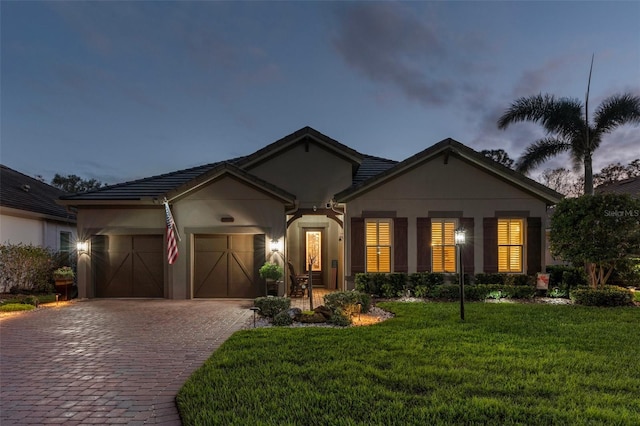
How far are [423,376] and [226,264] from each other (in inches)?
323

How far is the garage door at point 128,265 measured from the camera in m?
11.3

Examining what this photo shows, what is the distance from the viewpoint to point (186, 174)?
13859 millimetres

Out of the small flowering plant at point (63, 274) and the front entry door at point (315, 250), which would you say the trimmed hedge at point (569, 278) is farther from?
the small flowering plant at point (63, 274)

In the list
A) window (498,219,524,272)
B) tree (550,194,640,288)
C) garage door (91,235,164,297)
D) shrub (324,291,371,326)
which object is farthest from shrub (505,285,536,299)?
garage door (91,235,164,297)

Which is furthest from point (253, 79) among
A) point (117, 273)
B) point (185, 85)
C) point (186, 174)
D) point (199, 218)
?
point (117, 273)

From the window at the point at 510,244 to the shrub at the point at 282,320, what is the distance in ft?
25.8

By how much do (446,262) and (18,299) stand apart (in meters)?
13.9

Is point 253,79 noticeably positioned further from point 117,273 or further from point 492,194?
point 492,194

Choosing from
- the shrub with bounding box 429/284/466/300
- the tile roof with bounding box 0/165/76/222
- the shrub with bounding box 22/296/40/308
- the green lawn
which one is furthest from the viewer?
the tile roof with bounding box 0/165/76/222

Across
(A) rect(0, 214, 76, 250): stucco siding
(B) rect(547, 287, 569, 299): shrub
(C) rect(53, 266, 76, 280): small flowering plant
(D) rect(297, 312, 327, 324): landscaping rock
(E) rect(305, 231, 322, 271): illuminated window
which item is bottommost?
(B) rect(547, 287, 569, 299): shrub

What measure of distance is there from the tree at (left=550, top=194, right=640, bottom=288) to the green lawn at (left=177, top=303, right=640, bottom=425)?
3257 millimetres

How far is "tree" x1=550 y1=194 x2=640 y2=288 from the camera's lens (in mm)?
9516

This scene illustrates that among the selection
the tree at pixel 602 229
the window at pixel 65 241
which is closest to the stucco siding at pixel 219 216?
the window at pixel 65 241

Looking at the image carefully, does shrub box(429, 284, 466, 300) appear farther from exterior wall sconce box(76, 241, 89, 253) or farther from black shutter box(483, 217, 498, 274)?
exterior wall sconce box(76, 241, 89, 253)
